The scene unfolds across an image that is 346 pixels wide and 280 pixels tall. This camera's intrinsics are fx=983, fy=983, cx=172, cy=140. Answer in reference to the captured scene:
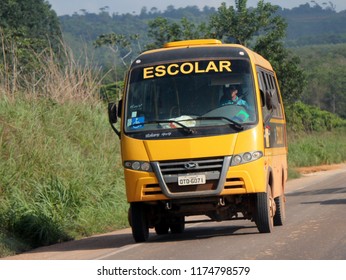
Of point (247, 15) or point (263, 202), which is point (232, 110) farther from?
point (247, 15)

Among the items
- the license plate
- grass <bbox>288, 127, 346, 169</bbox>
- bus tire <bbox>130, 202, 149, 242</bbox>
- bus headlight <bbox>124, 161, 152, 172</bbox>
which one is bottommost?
grass <bbox>288, 127, 346, 169</bbox>

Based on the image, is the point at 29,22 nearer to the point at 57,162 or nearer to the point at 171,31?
the point at 171,31

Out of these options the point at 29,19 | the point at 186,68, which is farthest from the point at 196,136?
the point at 29,19

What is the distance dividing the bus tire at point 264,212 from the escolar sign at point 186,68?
1.90 m

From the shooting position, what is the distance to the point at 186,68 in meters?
14.5

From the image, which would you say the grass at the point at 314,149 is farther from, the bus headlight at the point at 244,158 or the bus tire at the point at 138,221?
the bus headlight at the point at 244,158

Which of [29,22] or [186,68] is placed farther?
[29,22]

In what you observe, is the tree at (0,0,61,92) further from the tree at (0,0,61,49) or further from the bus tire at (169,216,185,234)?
the bus tire at (169,216,185,234)

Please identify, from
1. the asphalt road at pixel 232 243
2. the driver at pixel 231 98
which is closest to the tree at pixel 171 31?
the asphalt road at pixel 232 243

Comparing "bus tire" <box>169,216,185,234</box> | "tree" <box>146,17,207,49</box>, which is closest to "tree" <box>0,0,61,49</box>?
"tree" <box>146,17,207,49</box>

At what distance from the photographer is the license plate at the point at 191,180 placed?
1362 centimetres

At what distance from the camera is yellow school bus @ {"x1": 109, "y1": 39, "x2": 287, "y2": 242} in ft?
44.9

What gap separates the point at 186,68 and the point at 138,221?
7.75 ft

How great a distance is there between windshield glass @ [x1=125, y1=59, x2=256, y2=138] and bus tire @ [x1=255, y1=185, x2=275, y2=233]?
3.61 ft
